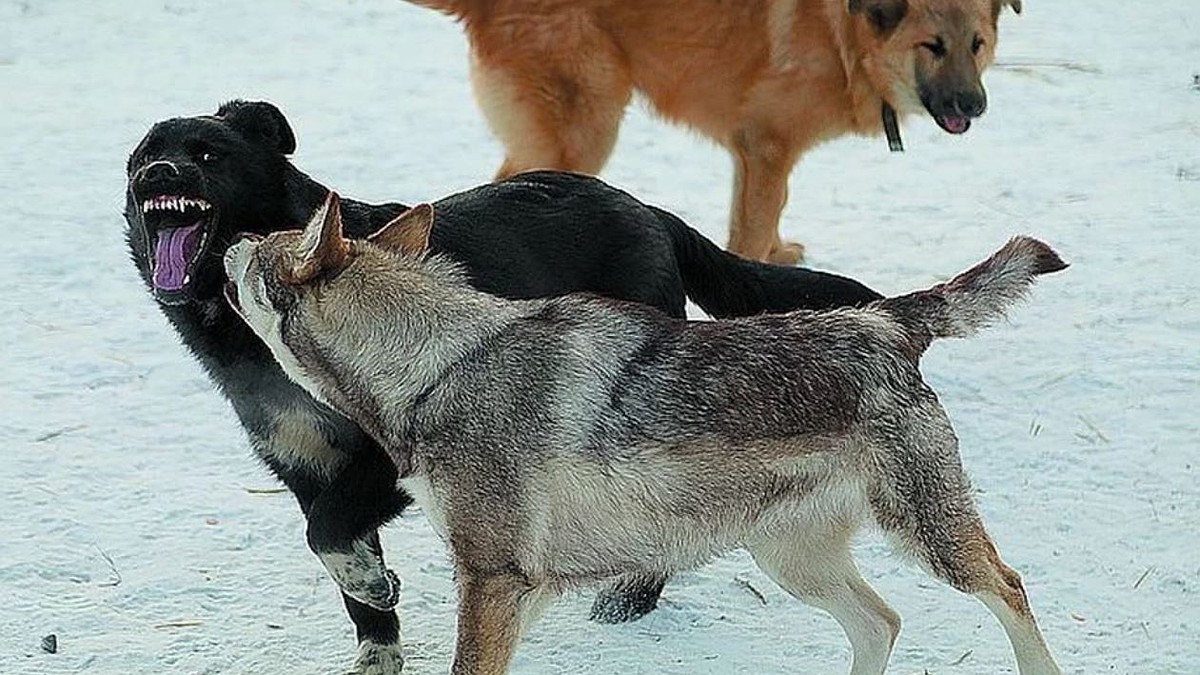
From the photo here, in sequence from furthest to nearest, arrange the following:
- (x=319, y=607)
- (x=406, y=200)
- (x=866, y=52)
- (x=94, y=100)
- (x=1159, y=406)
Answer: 1. (x=94, y=100)
2. (x=406, y=200)
3. (x=866, y=52)
4. (x=1159, y=406)
5. (x=319, y=607)

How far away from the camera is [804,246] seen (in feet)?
25.1

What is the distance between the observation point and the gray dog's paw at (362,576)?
402 cm

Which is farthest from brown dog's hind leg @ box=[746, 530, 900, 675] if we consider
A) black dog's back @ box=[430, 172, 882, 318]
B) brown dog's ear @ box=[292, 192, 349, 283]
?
brown dog's ear @ box=[292, 192, 349, 283]

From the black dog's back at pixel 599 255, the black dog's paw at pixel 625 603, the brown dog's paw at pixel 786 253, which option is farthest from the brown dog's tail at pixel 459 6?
the black dog's paw at pixel 625 603

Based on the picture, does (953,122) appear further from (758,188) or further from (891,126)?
(758,188)

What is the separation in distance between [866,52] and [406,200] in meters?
2.52

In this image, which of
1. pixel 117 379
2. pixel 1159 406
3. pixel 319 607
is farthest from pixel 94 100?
pixel 1159 406

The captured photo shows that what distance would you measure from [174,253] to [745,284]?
5.36 ft

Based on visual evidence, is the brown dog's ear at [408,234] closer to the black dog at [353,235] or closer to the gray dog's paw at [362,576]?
the black dog at [353,235]

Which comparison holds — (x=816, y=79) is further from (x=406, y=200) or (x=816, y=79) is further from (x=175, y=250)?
(x=175, y=250)

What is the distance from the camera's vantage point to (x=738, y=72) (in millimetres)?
7086

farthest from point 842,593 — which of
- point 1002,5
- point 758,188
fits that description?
point 1002,5

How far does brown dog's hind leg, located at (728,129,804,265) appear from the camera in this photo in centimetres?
697

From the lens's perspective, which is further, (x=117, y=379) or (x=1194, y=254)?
(x=1194, y=254)
